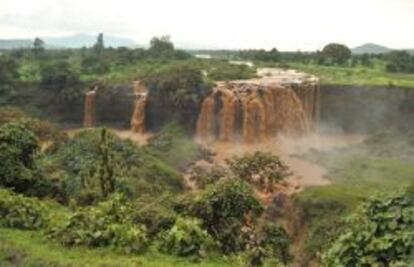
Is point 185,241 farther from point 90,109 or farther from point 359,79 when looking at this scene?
point 359,79

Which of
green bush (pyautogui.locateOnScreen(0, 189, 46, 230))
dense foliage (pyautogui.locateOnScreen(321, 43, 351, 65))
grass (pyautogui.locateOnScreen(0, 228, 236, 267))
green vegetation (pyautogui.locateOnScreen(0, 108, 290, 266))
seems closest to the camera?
grass (pyautogui.locateOnScreen(0, 228, 236, 267))

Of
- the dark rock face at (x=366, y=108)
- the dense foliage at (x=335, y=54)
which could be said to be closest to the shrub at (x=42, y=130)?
the dark rock face at (x=366, y=108)

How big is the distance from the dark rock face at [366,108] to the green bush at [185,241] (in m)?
30.1

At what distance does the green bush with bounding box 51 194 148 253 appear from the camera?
11219 mm

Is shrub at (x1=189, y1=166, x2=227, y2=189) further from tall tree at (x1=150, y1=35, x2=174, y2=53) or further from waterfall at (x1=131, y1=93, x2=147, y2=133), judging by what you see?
tall tree at (x1=150, y1=35, x2=174, y2=53)

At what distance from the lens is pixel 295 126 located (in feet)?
133

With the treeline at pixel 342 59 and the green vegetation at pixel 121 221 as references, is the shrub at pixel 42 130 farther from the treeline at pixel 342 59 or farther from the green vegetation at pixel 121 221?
the treeline at pixel 342 59

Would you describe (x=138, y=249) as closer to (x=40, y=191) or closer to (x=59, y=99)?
(x=40, y=191)

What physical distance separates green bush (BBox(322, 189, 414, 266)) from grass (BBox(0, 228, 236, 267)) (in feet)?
7.59

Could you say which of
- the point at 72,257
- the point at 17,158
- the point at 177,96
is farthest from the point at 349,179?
the point at 72,257

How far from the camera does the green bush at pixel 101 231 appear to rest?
36.8ft

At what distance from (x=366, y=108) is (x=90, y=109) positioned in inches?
662

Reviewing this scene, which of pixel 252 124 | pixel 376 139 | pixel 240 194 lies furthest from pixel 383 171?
pixel 240 194

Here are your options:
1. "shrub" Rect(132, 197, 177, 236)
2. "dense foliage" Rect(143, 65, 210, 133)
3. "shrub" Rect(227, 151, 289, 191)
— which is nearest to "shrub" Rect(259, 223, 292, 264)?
"shrub" Rect(132, 197, 177, 236)
